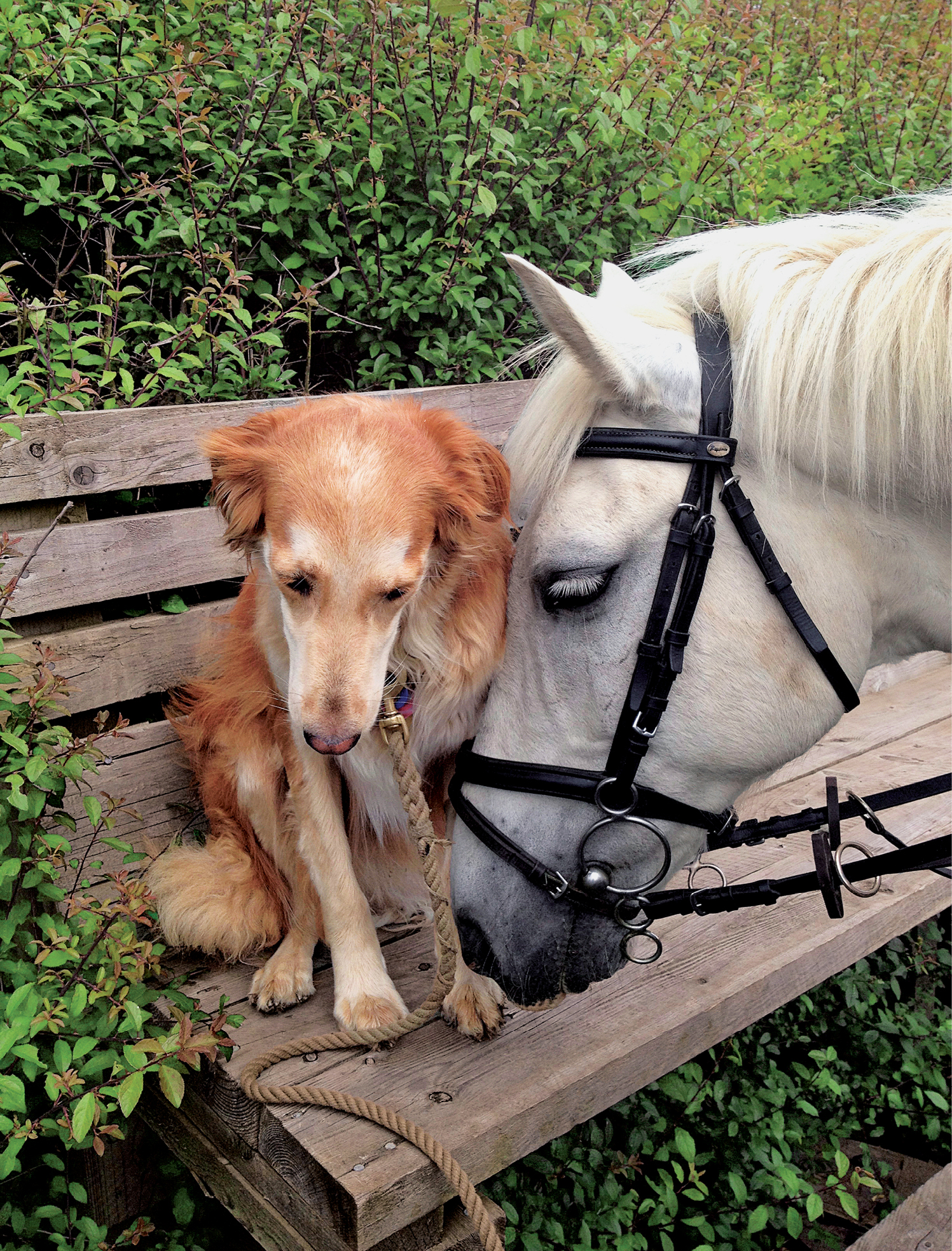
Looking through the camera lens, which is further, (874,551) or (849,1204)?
(849,1204)

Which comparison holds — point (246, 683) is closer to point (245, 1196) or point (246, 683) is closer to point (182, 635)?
point (182, 635)

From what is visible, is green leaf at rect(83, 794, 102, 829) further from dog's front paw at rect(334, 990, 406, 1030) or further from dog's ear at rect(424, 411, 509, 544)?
dog's ear at rect(424, 411, 509, 544)

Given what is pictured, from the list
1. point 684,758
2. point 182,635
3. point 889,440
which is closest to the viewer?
point 889,440

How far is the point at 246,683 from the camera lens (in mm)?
2070

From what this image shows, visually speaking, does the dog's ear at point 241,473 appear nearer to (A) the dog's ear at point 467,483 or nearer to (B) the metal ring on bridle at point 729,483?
(A) the dog's ear at point 467,483

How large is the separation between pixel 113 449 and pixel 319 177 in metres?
1.32

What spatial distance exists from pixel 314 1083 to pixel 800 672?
A: 1.16 m

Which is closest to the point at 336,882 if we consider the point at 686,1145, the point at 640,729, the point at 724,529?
the point at 640,729

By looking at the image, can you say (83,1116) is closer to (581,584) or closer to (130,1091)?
(130,1091)

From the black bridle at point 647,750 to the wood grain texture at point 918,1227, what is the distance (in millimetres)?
1464

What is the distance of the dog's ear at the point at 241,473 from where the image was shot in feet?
5.54

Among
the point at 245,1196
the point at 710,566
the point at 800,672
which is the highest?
the point at 710,566

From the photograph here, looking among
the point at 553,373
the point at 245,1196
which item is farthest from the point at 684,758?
the point at 245,1196

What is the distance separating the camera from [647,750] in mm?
1553
